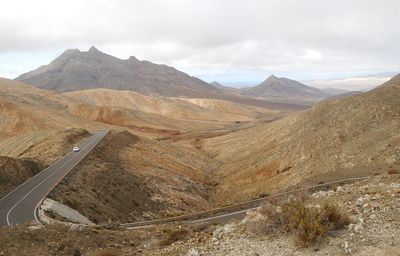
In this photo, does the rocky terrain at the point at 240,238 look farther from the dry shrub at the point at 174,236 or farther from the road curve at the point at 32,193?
the road curve at the point at 32,193

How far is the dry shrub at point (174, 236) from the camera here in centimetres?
1479

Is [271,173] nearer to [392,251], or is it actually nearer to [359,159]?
[359,159]

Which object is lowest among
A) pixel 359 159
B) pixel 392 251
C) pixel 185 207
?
pixel 185 207

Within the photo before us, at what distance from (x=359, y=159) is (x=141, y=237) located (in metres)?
28.6

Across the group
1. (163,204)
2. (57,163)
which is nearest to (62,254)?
(163,204)

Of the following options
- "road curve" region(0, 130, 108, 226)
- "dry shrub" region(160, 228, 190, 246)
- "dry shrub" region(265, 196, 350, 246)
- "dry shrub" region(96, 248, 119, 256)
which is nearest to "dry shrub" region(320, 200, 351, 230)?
"dry shrub" region(265, 196, 350, 246)

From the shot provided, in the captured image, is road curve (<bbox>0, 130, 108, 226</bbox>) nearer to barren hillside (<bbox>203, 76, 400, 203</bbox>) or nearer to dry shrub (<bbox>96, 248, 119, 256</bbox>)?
dry shrub (<bbox>96, 248, 119, 256</bbox>)

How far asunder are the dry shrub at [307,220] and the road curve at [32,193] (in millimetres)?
17145

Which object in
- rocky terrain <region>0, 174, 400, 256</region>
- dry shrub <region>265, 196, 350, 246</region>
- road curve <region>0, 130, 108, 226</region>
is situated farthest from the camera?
road curve <region>0, 130, 108, 226</region>

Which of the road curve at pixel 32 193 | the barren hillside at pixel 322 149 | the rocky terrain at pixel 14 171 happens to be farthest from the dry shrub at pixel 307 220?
the rocky terrain at pixel 14 171

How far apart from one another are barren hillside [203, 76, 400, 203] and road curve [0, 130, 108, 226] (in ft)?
54.4

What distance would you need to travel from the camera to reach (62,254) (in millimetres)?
15008

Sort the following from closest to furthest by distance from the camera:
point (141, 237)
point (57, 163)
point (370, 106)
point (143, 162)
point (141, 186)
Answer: point (141, 237) < point (141, 186) < point (57, 163) < point (370, 106) < point (143, 162)

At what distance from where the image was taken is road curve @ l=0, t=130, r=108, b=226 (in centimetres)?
2628
